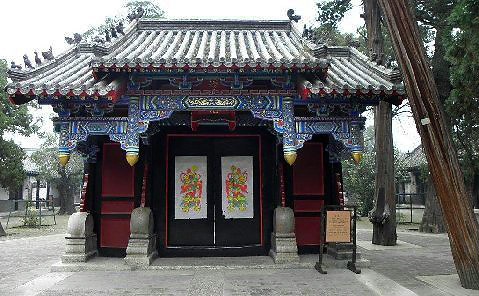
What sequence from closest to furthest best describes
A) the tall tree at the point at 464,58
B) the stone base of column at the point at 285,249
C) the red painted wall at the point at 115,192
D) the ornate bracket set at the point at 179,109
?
1. the tall tree at the point at 464,58
2. the ornate bracket set at the point at 179,109
3. the stone base of column at the point at 285,249
4. the red painted wall at the point at 115,192

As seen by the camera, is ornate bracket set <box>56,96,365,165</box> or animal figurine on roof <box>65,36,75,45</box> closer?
ornate bracket set <box>56,96,365,165</box>

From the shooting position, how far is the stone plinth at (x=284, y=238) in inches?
325

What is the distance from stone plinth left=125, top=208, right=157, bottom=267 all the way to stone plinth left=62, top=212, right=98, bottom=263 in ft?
3.17

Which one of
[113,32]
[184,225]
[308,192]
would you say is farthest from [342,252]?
[113,32]

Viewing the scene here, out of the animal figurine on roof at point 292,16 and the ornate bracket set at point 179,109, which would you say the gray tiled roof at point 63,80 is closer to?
the ornate bracket set at point 179,109

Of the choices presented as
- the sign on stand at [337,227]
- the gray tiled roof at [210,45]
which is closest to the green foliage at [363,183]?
the gray tiled roof at [210,45]

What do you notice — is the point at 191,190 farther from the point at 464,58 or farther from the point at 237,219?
the point at 464,58

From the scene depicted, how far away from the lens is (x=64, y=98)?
295 inches

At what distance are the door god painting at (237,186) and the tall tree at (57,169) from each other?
22459mm

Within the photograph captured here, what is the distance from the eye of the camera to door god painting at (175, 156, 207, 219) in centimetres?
936

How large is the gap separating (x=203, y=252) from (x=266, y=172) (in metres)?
2.34

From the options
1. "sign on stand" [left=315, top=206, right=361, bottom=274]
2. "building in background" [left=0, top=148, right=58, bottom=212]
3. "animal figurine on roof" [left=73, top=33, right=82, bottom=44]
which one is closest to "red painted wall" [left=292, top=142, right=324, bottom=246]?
"sign on stand" [left=315, top=206, right=361, bottom=274]

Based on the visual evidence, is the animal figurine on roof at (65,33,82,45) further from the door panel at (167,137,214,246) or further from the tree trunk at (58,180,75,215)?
the tree trunk at (58,180,75,215)

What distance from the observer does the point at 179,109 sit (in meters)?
7.86
